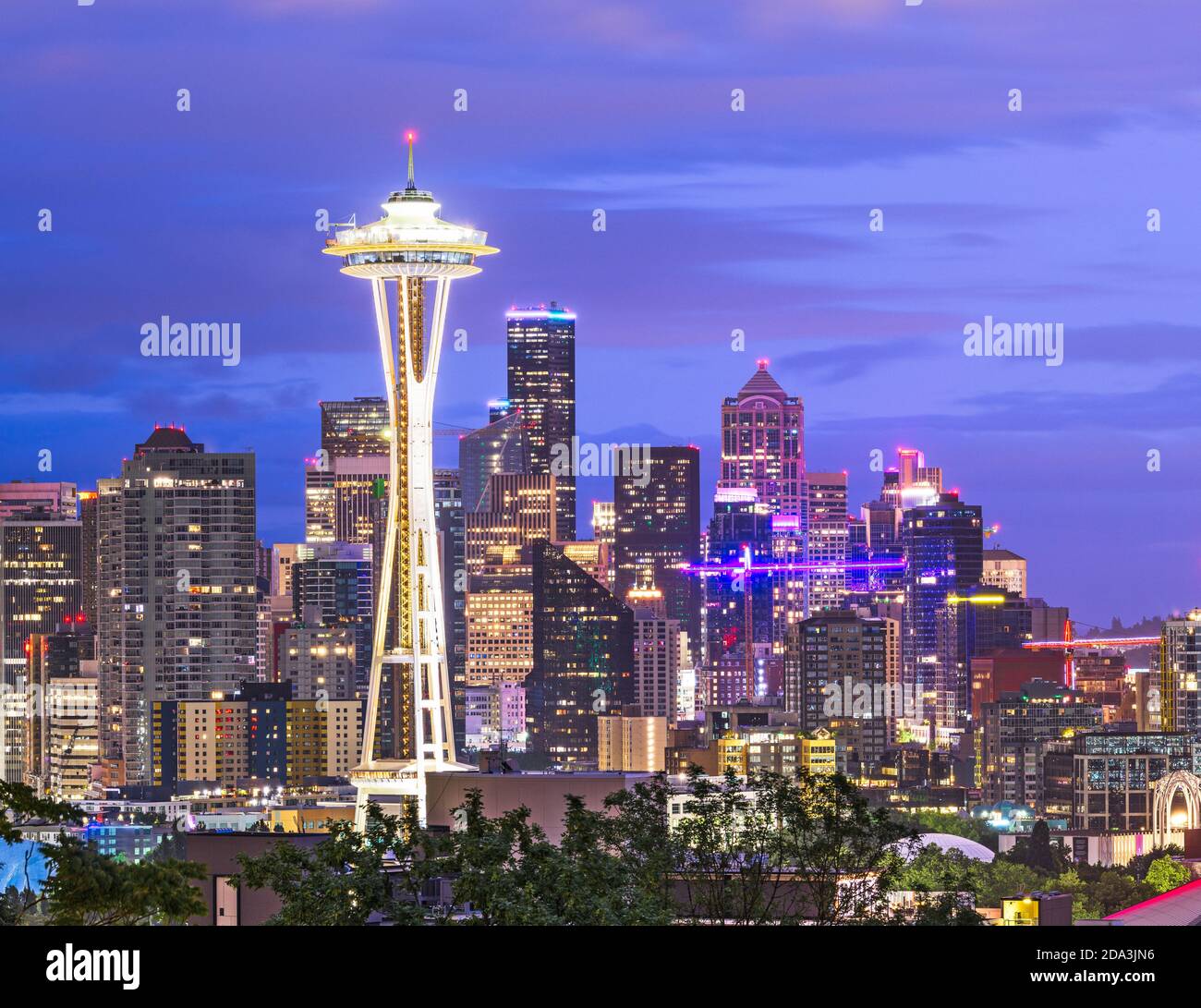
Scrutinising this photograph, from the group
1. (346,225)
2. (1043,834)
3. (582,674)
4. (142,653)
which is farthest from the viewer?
(582,674)

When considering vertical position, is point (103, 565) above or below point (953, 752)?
above

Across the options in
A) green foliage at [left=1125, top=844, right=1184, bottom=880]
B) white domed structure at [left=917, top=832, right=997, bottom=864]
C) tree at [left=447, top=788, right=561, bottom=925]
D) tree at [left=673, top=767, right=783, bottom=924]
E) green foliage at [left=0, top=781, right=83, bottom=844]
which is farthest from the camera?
green foliage at [left=1125, top=844, right=1184, bottom=880]

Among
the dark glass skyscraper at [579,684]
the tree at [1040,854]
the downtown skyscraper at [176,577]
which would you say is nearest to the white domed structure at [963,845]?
the tree at [1040,854]

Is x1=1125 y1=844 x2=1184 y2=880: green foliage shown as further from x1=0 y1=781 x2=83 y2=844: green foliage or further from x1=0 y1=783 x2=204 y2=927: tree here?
x1=0 y1=783 x2=204 y2=927: tree

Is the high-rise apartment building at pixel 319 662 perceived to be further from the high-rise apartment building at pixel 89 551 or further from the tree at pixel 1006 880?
the tree at pixel 1006 880

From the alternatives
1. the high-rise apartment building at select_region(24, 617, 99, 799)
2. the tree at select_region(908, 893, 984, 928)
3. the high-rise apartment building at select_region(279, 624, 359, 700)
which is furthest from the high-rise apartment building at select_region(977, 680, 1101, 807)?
the tree at select_region(908, 893, 984, 928)
